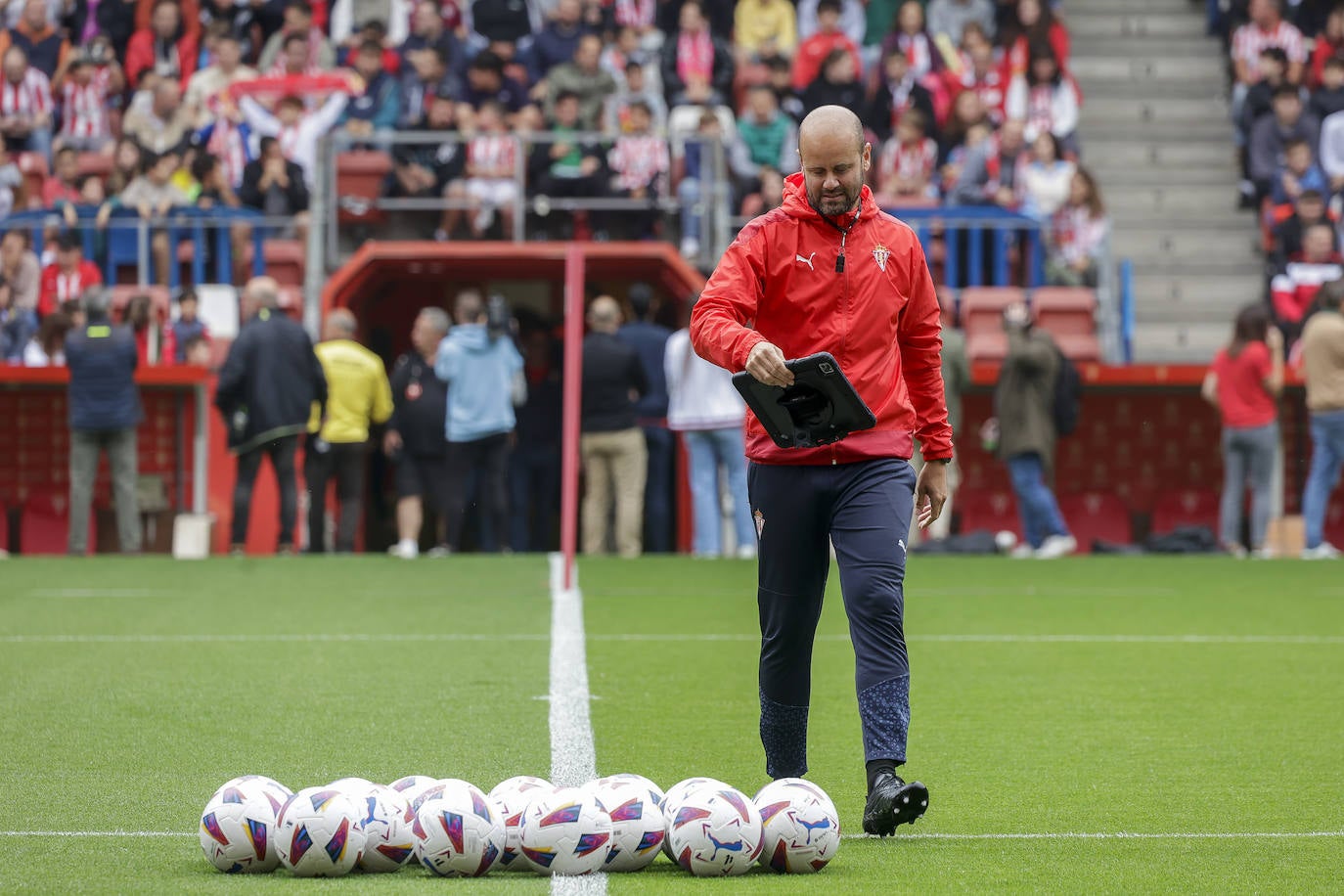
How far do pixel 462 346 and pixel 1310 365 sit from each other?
710 cm

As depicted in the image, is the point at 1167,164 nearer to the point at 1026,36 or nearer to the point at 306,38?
the point at 1026,36

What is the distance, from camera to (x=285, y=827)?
4754 mm

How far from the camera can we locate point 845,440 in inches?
218

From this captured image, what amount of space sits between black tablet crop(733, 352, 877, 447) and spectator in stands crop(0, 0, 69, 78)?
64.1ft

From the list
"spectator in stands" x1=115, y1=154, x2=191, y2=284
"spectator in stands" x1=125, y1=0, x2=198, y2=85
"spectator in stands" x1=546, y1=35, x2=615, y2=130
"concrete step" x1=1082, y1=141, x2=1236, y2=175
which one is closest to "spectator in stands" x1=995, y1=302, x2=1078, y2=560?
"spectator in stands" x1=546, y1=35, x2=615, y2=130

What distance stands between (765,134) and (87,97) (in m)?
7.61

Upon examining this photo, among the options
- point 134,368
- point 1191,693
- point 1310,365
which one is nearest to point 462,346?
point 134,368

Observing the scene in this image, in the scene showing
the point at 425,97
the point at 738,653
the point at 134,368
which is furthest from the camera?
the point at 425,97

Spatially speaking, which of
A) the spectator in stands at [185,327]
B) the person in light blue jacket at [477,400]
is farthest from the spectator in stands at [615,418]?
the spectator in stands at [185,327]

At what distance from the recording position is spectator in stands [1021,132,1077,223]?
20.6 meters

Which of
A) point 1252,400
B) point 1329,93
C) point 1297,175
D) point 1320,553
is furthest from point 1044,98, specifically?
point 1320,553

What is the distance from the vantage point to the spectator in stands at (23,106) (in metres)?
22.3

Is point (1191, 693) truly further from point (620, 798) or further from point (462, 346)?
point (462, 346)

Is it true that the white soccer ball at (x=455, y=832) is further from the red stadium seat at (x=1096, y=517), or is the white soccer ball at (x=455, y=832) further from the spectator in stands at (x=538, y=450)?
the red stadium seat at (x=1096, y=517)
